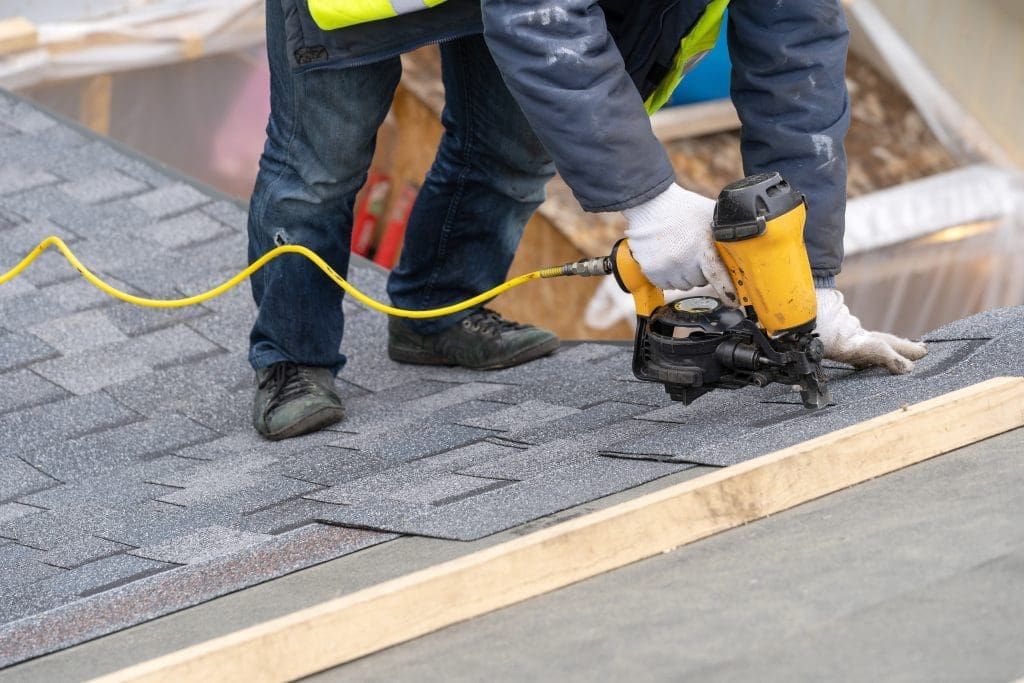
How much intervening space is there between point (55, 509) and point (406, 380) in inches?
29.0

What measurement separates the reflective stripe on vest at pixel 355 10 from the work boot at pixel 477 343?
0.72 metres

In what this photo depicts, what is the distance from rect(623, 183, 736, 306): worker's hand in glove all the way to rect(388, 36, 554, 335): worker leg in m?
0.56

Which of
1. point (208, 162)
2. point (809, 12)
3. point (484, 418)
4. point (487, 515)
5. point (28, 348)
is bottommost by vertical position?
point (208, 162)

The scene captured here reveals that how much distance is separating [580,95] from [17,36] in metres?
2.65

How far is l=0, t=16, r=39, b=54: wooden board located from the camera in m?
3.67

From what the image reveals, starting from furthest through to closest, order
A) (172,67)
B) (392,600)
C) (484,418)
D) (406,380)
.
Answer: (172,67), (406,380), (484,418), (392,600)

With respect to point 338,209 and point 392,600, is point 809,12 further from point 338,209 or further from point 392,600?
point 392,600

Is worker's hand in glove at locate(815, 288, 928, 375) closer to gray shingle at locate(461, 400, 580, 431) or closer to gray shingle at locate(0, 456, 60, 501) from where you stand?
gray shingle at locate(461, 400, 580, 431)

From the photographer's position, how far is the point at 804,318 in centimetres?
166

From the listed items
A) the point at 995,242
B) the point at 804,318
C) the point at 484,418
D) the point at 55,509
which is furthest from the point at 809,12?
the point at 995,242

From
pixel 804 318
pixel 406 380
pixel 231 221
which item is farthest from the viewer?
pixel 231 221

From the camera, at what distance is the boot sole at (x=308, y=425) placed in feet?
6.98

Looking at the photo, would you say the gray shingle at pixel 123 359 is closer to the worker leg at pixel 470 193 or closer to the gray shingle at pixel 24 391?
the gray shingle at pixel 24 391

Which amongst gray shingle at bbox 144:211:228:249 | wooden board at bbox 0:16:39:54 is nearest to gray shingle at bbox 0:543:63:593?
gray shingle at bbox 144:211:228:249
